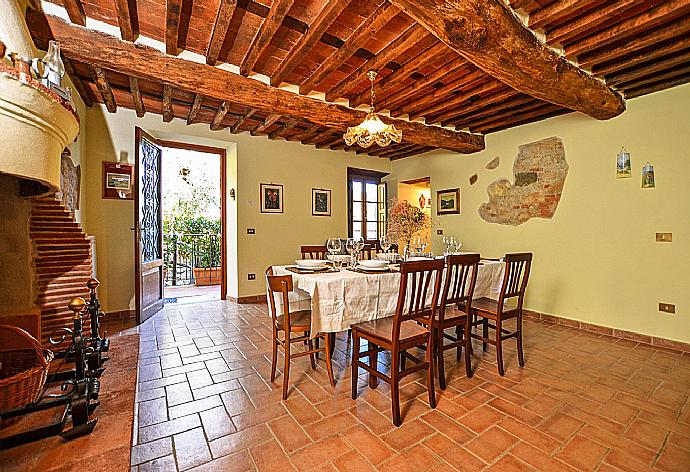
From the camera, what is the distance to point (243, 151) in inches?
202

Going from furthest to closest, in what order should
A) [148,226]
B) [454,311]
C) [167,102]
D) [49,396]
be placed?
[148,226] < [167,102] < [454,311] < [49,396]

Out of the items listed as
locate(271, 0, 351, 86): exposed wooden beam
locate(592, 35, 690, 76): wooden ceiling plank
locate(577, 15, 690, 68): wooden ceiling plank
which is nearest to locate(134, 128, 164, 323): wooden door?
locate(271, 0, 351, 86): exposed wooden beam

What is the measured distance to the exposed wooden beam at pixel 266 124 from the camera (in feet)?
13.7

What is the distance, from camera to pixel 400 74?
3092 mm

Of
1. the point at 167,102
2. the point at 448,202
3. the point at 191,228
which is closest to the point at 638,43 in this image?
the point at 448,202

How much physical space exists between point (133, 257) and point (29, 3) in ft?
9.26

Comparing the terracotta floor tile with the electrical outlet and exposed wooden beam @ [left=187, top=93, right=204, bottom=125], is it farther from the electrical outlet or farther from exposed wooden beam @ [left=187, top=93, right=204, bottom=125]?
exposed wooden beam @ [left=187, top=93, right=204, bottom=125]

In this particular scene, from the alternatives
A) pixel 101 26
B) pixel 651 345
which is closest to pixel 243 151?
pixel 101 26

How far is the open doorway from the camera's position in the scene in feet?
23.8

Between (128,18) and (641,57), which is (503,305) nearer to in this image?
(641,57)

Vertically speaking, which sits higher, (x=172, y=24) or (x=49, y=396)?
(x=172, y=24)

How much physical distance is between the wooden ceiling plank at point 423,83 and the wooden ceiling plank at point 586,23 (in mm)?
683

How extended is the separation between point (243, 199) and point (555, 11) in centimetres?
433

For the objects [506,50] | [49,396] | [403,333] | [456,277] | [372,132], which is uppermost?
[506,50]
